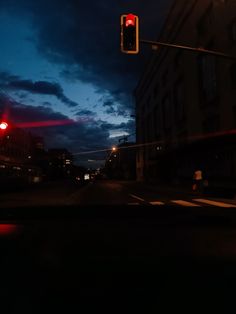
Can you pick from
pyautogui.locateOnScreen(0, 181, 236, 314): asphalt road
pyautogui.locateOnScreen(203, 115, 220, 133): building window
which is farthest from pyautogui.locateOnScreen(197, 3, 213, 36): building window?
→ pyautogui.locateOnScreen(0, 181, 236, 314): asphalt road

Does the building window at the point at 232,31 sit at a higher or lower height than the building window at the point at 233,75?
higher

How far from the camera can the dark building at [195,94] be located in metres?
32.3

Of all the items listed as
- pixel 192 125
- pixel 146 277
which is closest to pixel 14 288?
pixel 146 277

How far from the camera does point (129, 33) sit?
1124 centimetres

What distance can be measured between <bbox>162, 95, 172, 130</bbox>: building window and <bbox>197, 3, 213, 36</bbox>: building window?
57.4 feet

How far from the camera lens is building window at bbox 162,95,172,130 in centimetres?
5716

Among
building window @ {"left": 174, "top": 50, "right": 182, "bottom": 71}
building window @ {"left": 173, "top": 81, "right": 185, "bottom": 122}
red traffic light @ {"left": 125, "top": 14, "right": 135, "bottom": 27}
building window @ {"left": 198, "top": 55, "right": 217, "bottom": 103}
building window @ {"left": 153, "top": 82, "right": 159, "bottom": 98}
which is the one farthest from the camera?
building window @ {"left": 153, "top": 82, "right": 159, "bottom": 98}

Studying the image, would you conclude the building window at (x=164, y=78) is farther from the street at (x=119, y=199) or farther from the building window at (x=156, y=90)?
the street at (x=119, y=199)

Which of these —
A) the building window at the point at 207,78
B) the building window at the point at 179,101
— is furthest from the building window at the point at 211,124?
the building window at the point at 179,101

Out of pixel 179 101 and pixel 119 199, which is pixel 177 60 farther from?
pixel 119 199

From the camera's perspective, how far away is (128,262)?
6.16 metres

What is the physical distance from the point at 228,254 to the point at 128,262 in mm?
1874

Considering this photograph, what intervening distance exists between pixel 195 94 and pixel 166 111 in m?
17.6

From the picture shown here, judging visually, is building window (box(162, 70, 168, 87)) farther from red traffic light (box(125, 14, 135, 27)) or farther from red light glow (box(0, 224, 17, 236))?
red light glow (box(0, 224, 17, 236))
